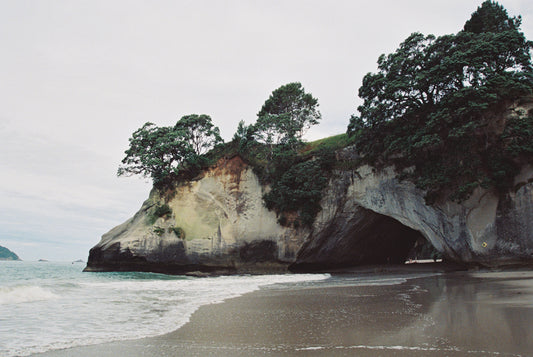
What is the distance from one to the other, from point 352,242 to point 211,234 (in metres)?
9.65

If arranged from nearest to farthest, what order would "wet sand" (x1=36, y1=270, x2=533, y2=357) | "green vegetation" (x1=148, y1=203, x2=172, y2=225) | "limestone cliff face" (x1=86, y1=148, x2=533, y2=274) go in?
"wet sand" (x1=36, y1=270, x2=533, y2=357) → "limestone cliff face" (x1=86, y1=148, x2=533, y2=274) → "green vegetation" (x1=148, y1=203, x2=172, y2=225)

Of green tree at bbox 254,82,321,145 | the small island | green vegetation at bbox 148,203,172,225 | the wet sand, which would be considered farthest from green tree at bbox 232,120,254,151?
the small island

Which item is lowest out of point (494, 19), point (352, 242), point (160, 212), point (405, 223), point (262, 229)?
point (352, 242)

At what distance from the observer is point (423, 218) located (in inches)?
739

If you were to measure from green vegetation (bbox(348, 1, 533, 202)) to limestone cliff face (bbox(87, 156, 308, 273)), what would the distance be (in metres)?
9.11

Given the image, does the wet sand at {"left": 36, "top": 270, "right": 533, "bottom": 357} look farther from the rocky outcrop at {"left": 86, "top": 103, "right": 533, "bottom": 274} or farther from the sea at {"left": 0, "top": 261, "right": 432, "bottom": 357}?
the rocky outcrop at {"left": 86, "top": 103, "right": 533, "bottom": 274}

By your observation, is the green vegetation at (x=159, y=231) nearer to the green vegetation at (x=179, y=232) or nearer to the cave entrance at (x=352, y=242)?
the green vegetation at (x=179, y=232)

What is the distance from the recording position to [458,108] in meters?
15.8

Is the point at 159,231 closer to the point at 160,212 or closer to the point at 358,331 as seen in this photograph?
the point at 160,212

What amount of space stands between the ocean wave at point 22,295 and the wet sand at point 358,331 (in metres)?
5.56

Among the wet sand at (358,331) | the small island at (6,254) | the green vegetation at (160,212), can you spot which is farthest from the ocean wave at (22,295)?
the small island at (6,254)

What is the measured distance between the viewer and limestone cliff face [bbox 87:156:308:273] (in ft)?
80.2

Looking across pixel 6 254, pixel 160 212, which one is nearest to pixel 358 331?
pixel 160 212

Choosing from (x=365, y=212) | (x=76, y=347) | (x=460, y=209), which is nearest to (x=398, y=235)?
(x=365, y=212)
